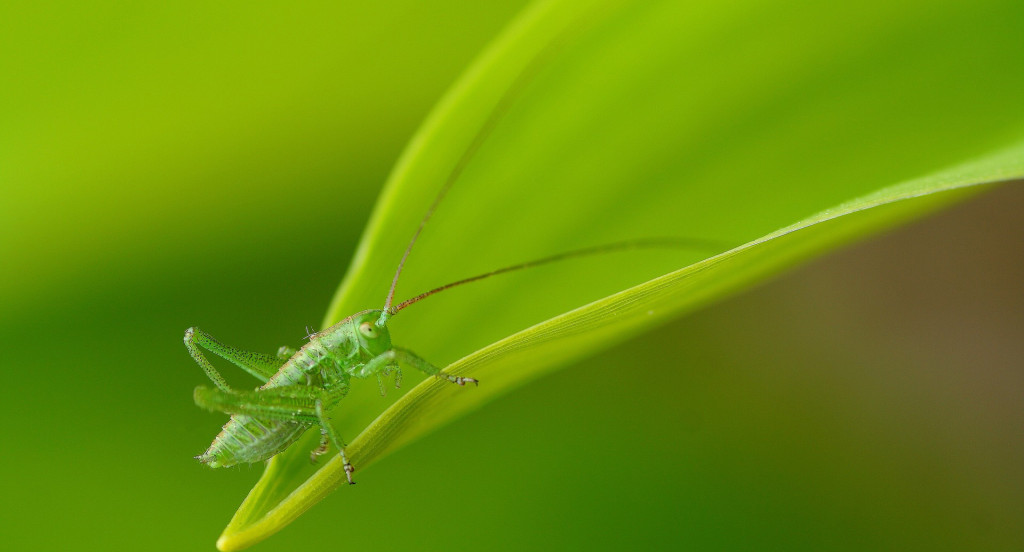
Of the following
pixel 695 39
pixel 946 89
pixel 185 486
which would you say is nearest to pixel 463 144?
pixel 695 39

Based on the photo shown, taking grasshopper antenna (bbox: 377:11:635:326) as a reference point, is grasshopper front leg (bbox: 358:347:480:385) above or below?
below

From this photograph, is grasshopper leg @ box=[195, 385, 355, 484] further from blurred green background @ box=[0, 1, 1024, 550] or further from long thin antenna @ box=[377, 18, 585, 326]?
long thin antenna @ box=[377, 18, 585, 326]

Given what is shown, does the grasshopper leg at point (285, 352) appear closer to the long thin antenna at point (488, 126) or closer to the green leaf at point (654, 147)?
the green leaf at point (654, 147)

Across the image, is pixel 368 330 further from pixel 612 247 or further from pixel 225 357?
pixel 612 247

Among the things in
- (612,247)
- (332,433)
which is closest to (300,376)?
(332,433)

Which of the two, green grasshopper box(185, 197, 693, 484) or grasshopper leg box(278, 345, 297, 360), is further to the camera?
grasshopper leg box(278, 345, 297, 360)

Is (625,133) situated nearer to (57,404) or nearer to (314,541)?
(314,541)

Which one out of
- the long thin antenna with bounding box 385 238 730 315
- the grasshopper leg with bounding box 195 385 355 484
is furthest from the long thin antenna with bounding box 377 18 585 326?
the grasshopper leg with bounding box 195 385 355 484
